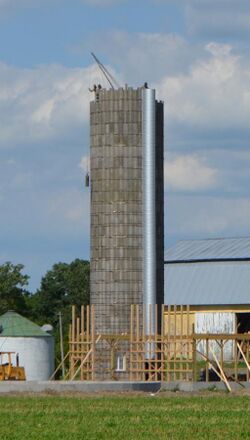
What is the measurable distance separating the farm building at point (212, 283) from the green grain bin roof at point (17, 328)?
27.4 ft

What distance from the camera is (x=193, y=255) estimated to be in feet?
286

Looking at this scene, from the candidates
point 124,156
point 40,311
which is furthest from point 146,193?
point 40,311

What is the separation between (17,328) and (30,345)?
4.14 feet

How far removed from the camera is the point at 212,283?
82.5 metres

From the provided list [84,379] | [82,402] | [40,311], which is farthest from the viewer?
[40,311]

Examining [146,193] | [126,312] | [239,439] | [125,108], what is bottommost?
[239,439]

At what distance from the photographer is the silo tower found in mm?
55188

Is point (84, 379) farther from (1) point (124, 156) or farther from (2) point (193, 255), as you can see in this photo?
(2) point (193, 255)

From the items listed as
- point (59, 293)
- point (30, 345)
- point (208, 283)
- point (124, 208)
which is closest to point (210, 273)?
point (208, 283)

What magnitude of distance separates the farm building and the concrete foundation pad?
24.4m

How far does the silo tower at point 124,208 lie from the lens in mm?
55188

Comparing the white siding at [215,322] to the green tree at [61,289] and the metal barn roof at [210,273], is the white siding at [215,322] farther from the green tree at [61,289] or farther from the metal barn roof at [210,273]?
the green tree at [61,289]

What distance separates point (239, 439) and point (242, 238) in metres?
64.1

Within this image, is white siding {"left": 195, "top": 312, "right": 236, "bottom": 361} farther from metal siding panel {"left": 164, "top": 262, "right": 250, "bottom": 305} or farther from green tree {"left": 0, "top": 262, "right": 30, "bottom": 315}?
green tree {"left": 0, "top": 262, "right": 30, "bottom": 315}
